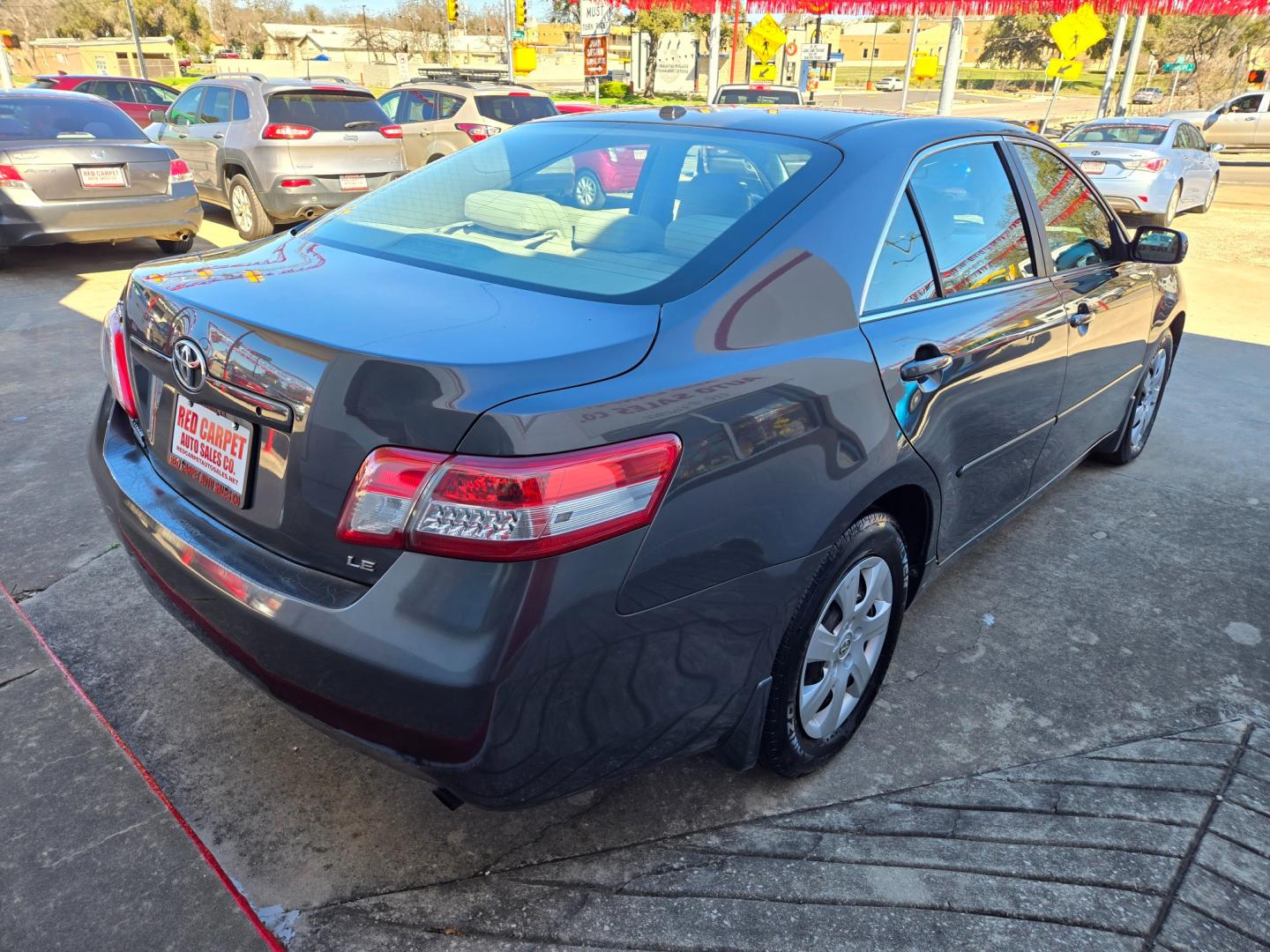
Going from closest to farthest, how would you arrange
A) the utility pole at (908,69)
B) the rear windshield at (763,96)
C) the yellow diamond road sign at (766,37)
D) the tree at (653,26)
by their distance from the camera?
the rear windshield at (763,96) → the yellow diamond road sign at (766,37) → the utility pole at (908,69) → the tree at (653,26)

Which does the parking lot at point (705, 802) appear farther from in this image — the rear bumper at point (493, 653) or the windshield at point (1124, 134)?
the windshield at point (1124, 134)

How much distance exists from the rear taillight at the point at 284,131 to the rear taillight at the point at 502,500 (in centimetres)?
884

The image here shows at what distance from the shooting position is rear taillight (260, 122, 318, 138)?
9.20 m

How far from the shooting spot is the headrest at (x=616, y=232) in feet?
7.34

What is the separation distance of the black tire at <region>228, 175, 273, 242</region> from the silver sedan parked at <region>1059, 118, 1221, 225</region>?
1054 cm

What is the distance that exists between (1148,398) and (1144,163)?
9.94m

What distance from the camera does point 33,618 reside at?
302 centimetres

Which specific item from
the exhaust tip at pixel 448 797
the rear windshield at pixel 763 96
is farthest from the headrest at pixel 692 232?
the rear windshield at pixel 763 96

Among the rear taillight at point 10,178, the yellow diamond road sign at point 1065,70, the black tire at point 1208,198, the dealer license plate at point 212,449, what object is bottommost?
the black tire at point 1208,198

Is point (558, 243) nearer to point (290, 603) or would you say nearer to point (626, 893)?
point (290, 603)

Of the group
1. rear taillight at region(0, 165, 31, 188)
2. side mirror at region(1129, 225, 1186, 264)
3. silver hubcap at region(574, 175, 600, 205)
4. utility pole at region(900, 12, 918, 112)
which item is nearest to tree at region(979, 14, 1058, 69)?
utility pole at region(900, 12, 918, 112)

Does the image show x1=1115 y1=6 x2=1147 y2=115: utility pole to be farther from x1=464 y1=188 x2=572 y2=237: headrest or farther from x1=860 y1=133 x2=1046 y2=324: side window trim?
x1=464 y1=188 x2=572 y2=237: headrest

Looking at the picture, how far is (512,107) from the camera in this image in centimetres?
1290

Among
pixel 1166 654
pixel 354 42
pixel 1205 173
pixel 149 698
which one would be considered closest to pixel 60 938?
pixel 149 698
